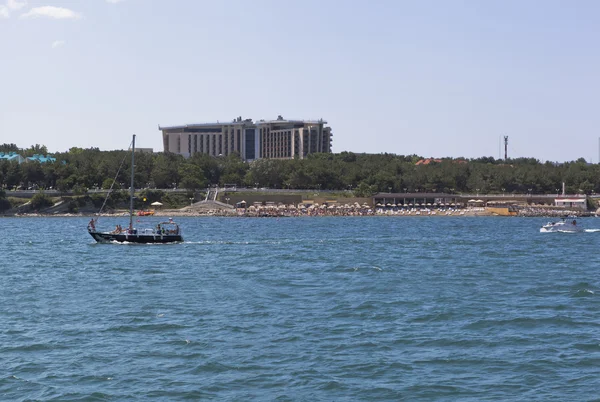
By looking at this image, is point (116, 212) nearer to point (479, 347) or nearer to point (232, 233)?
point (232, 233)

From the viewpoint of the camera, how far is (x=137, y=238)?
273 feet

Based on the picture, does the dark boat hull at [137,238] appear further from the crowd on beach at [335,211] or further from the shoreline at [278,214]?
the crowd on beach at [335,211]

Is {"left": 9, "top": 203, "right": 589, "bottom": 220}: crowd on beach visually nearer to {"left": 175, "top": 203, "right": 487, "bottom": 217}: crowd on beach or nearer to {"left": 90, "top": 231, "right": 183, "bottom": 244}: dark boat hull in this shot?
{"left": 175, "top": 203, "right": 487, "bottom": 217}: crowd on beach

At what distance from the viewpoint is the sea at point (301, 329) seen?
2647cm

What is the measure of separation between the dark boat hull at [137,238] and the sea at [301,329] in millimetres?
16421

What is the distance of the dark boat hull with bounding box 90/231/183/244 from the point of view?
83.0 meters

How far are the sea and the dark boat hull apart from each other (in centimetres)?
1642

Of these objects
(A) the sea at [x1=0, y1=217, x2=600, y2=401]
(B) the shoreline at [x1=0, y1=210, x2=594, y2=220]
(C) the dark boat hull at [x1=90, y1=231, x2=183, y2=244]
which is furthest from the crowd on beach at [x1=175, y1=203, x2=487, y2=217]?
(A) the sea at [x1=0, y1=217, x2=600, y2=401]

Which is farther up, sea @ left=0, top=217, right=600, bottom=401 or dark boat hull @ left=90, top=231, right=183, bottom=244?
dark boat hull @ left=90, top=231, right=183, bottom=244

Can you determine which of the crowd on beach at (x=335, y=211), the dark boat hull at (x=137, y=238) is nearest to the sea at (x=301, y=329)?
the dark boat hull at (x=137, y=238)

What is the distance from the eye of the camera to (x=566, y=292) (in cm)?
4584

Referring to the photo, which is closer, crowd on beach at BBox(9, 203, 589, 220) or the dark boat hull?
the dark boat hull

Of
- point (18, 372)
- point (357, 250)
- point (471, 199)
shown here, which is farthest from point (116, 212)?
point (18, 372)

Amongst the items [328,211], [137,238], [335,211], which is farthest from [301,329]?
[335,211]
